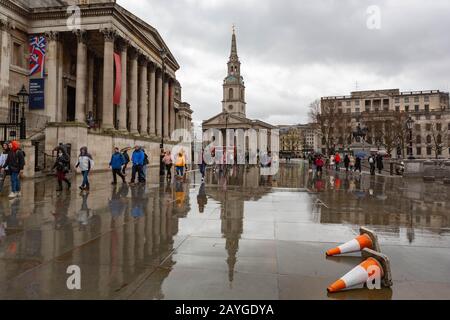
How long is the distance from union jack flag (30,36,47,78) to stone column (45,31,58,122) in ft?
1.53

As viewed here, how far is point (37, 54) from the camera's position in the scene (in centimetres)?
3002

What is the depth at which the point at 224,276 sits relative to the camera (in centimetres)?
425

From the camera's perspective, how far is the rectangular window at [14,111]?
95.6 feet

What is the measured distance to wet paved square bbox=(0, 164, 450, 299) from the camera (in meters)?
3.85

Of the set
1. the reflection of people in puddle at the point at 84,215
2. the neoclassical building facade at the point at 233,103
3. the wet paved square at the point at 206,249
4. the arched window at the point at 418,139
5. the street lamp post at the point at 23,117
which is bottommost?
the wet paved square at the point at 206,249

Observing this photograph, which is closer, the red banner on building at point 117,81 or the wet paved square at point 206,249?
the wet paved square at point 206,249

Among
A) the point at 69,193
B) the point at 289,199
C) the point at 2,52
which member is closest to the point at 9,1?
the point at 2,52

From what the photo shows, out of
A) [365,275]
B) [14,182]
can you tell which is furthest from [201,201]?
[365,275]

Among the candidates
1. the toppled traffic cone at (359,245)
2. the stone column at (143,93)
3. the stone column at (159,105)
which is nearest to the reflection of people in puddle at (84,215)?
the toppled traffic cone at (359,245)

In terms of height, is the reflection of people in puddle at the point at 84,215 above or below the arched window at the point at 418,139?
below

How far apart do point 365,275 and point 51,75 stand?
32670 millimetres

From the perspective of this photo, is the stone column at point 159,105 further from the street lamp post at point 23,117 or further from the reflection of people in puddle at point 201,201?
the reflection of people in puddle at point 201,201

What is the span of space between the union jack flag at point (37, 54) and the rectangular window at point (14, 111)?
308cm

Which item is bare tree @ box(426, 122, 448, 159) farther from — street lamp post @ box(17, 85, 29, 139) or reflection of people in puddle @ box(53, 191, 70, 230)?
reflection of people in puddle @ box(53, 191, 70, 230)
